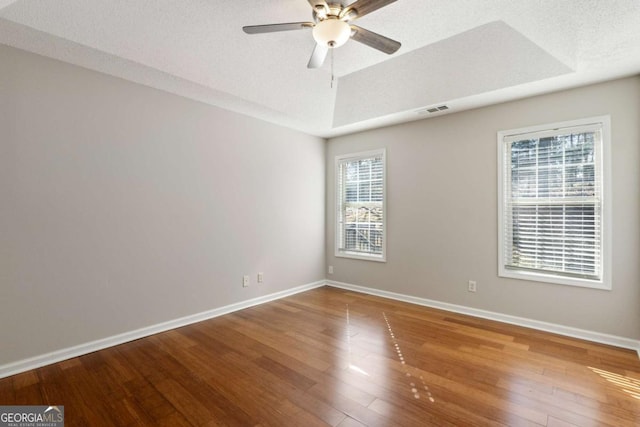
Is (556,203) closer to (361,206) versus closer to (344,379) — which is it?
(361,206)

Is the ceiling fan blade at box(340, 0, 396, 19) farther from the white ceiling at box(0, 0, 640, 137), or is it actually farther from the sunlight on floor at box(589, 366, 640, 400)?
the sunlight on floor at box(589, 366, 640, 400)

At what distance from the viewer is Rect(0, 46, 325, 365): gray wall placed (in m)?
2.39

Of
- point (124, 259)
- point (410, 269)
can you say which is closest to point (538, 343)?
point (410, 269)

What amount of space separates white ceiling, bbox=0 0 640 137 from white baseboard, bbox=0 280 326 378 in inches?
98.2

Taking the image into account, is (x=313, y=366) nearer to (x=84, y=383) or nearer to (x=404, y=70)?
(x=84, y=383)

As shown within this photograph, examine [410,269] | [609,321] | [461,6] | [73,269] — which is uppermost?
[461,6]

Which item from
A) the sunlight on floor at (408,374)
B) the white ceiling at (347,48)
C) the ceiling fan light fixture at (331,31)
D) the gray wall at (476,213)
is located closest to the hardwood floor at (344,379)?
the sunlight on floor at (408,374)

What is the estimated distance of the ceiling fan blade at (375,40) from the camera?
1951 mm

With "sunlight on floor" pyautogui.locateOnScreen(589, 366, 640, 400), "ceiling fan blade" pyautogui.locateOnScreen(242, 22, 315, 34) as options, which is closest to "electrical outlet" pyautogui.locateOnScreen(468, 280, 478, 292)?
"sunlight on floor" pyautogui.locateOnScreen(589, 366, 640, 400)

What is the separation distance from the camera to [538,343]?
2.85 m

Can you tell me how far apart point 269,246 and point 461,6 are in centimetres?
336

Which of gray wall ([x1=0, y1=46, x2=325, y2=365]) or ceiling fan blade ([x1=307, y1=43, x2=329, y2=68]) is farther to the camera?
gray wall ([x1=0, y1=46, x2=325, y2=365])

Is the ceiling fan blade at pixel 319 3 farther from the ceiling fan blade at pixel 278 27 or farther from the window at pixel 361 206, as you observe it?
the window at pixel 361 206

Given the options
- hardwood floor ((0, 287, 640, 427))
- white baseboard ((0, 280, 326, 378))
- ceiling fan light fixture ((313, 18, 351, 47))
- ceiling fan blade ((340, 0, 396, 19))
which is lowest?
hardwood floor ((0, 287, 640, 427))
